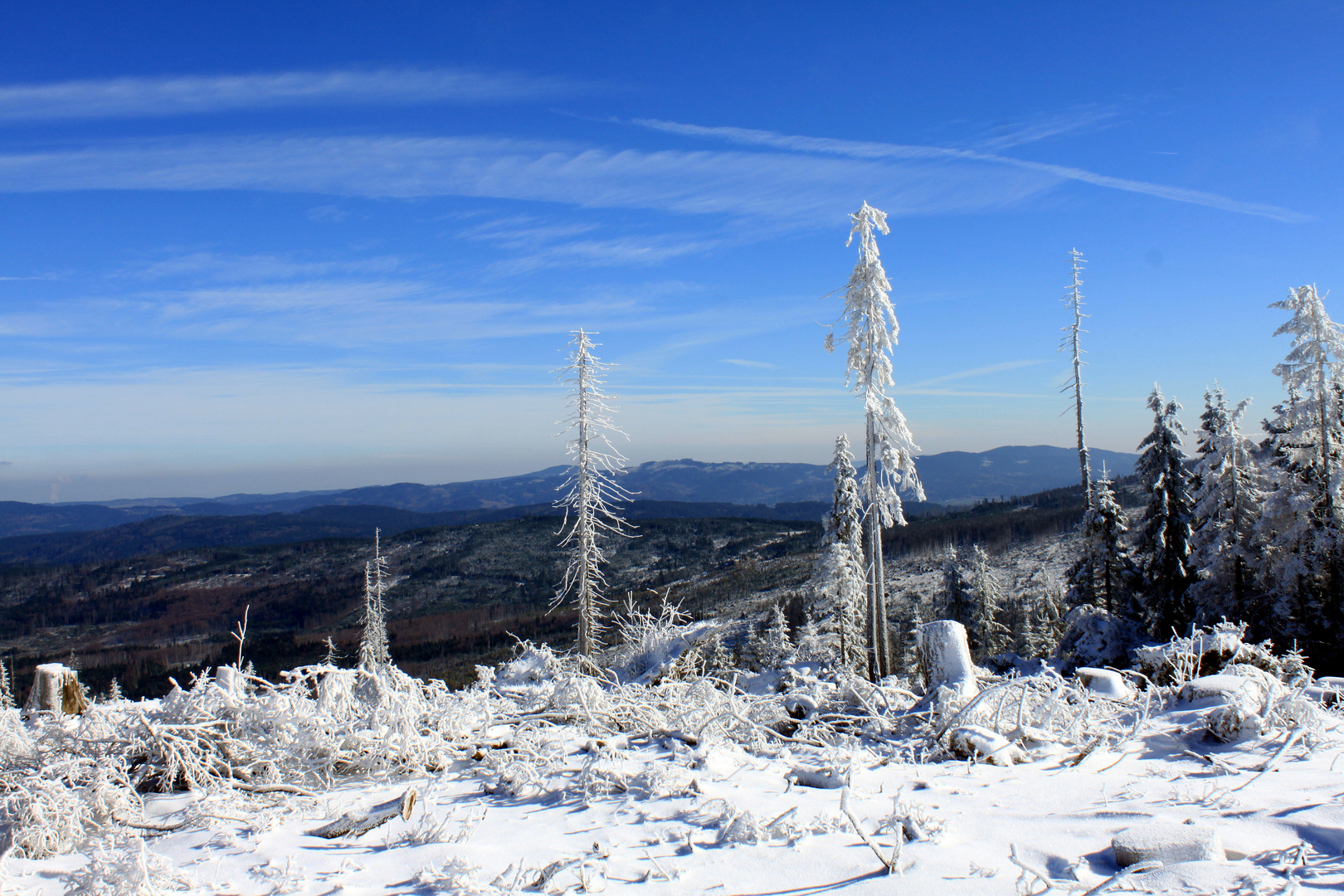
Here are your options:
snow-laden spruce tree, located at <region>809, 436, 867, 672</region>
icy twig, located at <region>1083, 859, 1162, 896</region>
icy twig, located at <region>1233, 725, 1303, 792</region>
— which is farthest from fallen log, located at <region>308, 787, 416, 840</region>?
snow-laden spruce tree, located at <region>809, 436, 867, 672</region>

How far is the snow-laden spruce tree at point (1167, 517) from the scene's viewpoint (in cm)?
2506

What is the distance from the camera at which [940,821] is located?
3.72 meters

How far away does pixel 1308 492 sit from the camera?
2109 cm

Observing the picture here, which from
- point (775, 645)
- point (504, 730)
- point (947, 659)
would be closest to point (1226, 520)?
point (775, 645)

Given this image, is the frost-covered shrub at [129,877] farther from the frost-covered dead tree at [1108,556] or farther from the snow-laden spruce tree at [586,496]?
the frost-covered dead tree at [1108,556]

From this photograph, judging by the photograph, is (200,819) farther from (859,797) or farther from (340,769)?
(859,797)

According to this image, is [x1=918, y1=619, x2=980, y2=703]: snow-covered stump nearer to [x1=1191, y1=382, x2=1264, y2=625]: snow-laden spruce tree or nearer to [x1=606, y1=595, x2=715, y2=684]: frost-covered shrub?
[x1=606, y1=595, x2=715, y2=684]: frost-covered shrub

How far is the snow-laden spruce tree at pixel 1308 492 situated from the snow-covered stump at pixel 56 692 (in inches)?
1097

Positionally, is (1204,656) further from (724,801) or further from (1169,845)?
(724,801)

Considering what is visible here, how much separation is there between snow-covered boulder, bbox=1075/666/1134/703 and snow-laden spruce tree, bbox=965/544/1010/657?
33571mm

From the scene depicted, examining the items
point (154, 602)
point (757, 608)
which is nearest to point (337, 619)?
point (154, 602)

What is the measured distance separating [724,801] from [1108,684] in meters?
4.45

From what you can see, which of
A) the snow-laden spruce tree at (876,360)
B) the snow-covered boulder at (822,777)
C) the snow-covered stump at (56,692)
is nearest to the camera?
the snow-covered boulder at (822,777)

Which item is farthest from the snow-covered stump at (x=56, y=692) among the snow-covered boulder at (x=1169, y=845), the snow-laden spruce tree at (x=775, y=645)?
the snow-laden spruce tree at (x=775, y=645)
